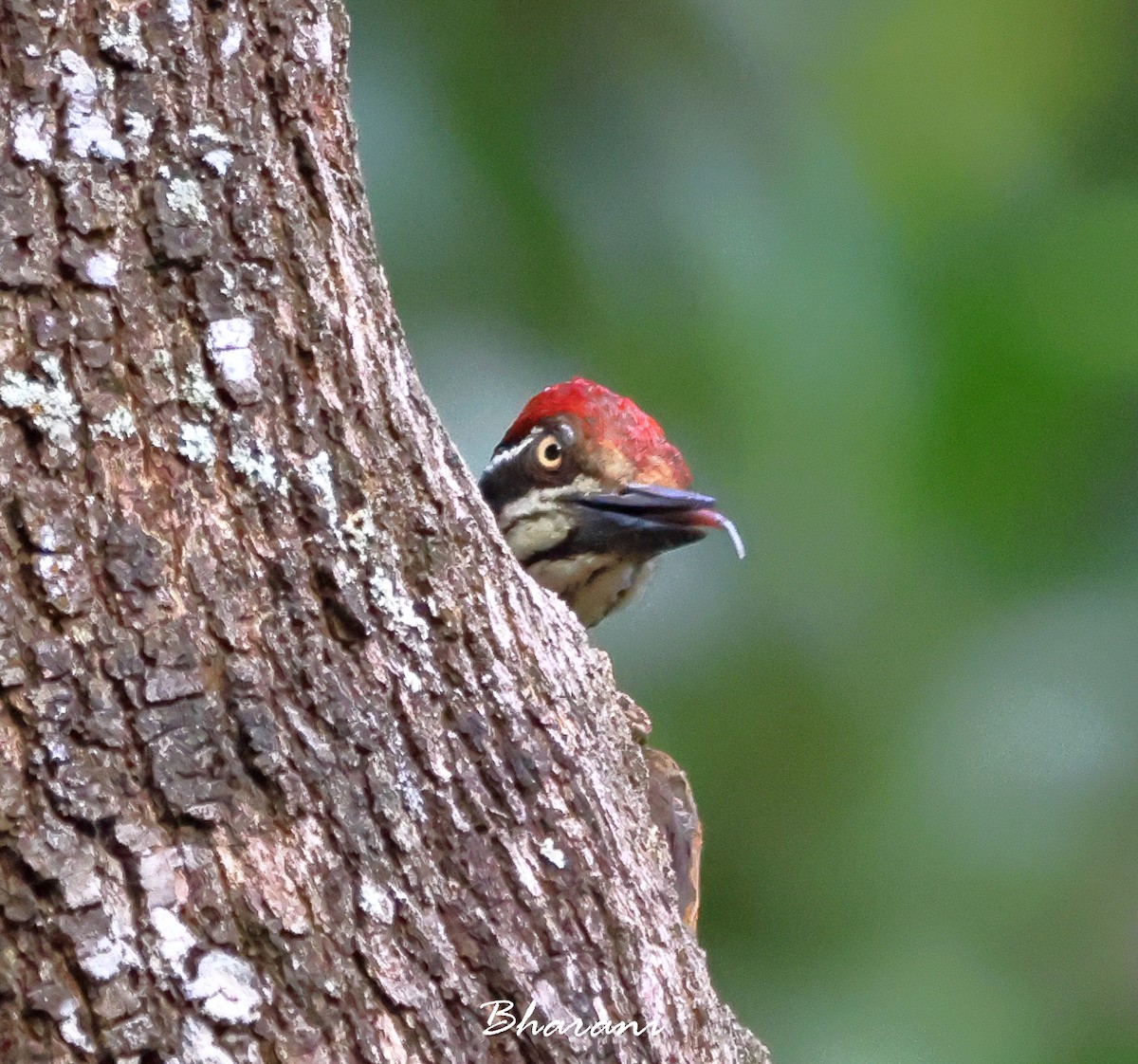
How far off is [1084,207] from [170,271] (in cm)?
379

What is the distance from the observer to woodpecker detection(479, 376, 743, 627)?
2357 mm

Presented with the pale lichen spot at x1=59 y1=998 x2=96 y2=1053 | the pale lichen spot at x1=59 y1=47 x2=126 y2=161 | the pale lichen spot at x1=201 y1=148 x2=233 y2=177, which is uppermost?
the pale lichen spot at x1=59 y1=47 x2=126 y2=161

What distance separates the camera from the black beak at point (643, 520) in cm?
230

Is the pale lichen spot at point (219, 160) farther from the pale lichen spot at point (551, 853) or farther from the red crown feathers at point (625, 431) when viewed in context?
the red crown feathers at point (625, 431)

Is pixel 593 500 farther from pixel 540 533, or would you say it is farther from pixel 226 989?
pixel 226 989

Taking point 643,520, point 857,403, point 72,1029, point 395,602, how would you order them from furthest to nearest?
point 857,403, point 643,520, point 395,602, point 72,1029

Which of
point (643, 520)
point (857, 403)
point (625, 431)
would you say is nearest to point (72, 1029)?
point (643, 520)

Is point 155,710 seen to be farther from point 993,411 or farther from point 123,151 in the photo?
point 993,411

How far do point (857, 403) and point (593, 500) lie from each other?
1.92 meters

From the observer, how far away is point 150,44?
4.43ft

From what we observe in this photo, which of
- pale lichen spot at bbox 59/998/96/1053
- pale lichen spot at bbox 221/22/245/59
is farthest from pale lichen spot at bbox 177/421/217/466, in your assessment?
pale lichen spot at bbox 59/998/96/1053

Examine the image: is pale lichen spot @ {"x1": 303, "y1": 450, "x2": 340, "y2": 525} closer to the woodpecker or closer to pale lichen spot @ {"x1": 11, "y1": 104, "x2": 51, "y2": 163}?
pale lichen spot @ {"x1": 11, "y1": 104, "x2": 51, "y2": 163}

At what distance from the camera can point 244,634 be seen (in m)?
1.33

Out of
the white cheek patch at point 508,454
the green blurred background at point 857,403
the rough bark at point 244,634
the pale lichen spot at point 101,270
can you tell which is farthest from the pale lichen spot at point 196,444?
the green blurred background at point 857,403
